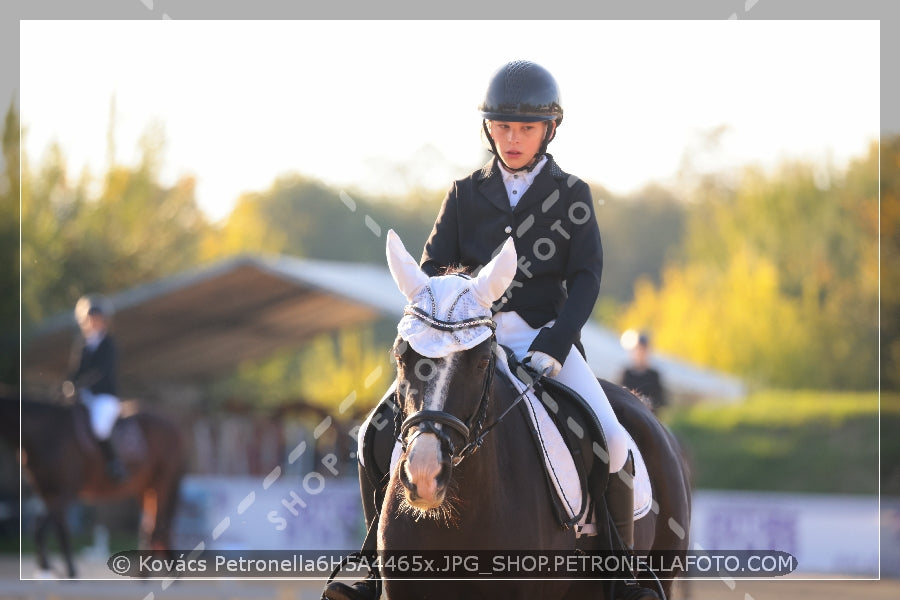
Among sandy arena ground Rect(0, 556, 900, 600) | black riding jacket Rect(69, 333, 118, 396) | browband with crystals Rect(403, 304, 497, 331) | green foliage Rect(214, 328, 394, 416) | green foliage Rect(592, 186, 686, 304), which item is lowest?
sandy arena ground Rect(0, 556, 900, 600)

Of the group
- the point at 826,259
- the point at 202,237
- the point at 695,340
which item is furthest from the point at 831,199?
the point at 202,237

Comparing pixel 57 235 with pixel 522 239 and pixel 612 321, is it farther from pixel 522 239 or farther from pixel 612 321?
pixel 612 321

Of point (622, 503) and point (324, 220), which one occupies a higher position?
point (324, 220)

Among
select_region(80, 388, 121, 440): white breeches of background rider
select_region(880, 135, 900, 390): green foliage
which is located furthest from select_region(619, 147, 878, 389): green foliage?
select_region(80, 388, 121, 440): white breeches of background rider

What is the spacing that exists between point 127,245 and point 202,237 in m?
5.10

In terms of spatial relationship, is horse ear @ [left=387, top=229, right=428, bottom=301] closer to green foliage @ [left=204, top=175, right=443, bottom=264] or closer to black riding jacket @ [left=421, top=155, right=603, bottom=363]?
black riding jacket @ [left=421, top=155, right=603, bottom=363]

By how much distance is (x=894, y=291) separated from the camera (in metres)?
27.3

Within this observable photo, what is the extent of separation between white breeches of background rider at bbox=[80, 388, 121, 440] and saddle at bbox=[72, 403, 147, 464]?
62mm

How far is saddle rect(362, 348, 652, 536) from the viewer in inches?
204

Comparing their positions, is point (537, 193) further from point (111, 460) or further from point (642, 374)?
point (111, 460)

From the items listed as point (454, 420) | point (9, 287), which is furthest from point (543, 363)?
point (9, 287)

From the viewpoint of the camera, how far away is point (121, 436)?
1647 cm

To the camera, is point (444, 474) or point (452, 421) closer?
point (444, 474)

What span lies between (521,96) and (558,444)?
1547mm
